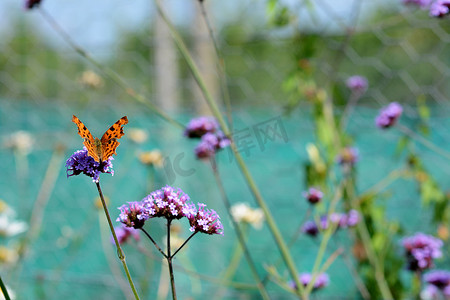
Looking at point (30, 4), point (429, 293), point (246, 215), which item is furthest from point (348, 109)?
point (30, 4)

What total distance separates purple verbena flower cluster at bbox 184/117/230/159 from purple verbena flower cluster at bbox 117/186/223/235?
368 millimetres

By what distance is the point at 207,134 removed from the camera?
2.71ft

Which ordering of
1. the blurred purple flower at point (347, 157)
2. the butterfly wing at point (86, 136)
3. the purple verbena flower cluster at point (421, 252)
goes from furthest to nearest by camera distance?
the blurred purple flower at point (347, 157) → the purple verbena flower cluster at point (421, 252) → the butterfly wing at point (86, 136)

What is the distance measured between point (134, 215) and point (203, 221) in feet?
0.20

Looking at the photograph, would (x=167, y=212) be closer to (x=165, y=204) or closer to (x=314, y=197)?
(x=165, y=204)

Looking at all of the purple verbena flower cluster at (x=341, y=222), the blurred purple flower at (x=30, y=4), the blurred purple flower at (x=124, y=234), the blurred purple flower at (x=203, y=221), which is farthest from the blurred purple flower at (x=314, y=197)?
the blurred purple flower at (x=30, y=4)

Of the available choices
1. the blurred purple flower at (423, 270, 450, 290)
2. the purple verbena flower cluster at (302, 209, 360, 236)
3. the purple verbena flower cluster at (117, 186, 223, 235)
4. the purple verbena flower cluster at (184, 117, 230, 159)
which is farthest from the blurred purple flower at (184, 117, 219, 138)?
the blurred purple flower at (423, 270, 450, 290)

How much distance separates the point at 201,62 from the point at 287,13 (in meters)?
0.50

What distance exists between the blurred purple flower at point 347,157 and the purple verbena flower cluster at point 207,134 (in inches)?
11.3

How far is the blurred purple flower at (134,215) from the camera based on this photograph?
42 centimetres

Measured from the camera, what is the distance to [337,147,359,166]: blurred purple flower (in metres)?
1.00

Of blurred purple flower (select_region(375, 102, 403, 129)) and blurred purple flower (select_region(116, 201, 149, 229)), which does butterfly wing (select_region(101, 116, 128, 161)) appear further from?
blurred purple flower (select_region(375, 102, 403, 129))

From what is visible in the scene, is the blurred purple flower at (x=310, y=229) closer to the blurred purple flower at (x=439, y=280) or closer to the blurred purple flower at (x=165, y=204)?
the blurred purple flower at (x=439, y=280)

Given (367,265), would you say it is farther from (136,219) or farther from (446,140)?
(136,219)
